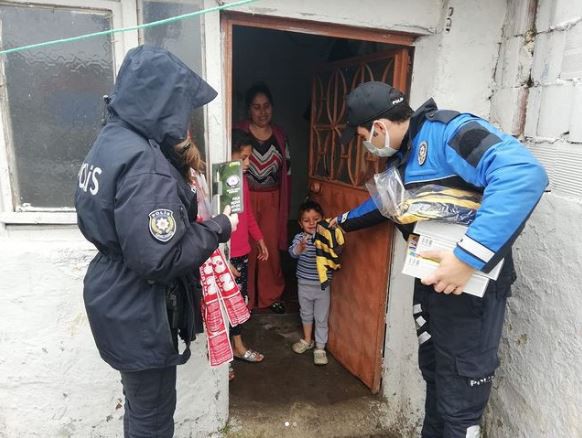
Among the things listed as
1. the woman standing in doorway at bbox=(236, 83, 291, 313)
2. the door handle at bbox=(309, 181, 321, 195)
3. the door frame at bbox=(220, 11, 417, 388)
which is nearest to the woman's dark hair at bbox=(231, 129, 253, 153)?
the woman standing in doorway at bbox=(236, 83, 291, 313)

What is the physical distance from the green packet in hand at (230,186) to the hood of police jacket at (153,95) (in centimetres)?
59

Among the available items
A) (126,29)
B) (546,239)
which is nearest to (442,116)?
(546,239)

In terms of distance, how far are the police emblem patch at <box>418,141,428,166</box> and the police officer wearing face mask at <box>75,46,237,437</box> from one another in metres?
0.88

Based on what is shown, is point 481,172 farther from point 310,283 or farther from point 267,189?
point 267,189

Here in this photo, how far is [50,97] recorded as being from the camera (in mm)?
2102

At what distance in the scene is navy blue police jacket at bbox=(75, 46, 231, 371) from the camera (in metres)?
1.47

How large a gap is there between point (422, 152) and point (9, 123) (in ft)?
6.37

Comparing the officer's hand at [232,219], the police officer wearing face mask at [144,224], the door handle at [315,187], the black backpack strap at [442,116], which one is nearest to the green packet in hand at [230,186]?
the officer's hand at [232,219]

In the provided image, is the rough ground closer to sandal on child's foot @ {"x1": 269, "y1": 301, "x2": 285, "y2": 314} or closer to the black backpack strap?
sandal on child's foot @ {"x1": 269, "y1": 301, "x2": 285, "y2": 314}

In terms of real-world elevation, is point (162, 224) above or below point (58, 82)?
below

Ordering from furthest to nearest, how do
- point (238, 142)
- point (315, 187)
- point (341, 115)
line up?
point (315, 187), point (341, 115), point (238, 142)

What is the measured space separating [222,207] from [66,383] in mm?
1280

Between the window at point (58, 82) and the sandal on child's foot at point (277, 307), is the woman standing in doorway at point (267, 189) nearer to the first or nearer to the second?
the sandal on child's foot at point (277, 307)

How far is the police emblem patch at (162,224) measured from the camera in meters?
1.45
